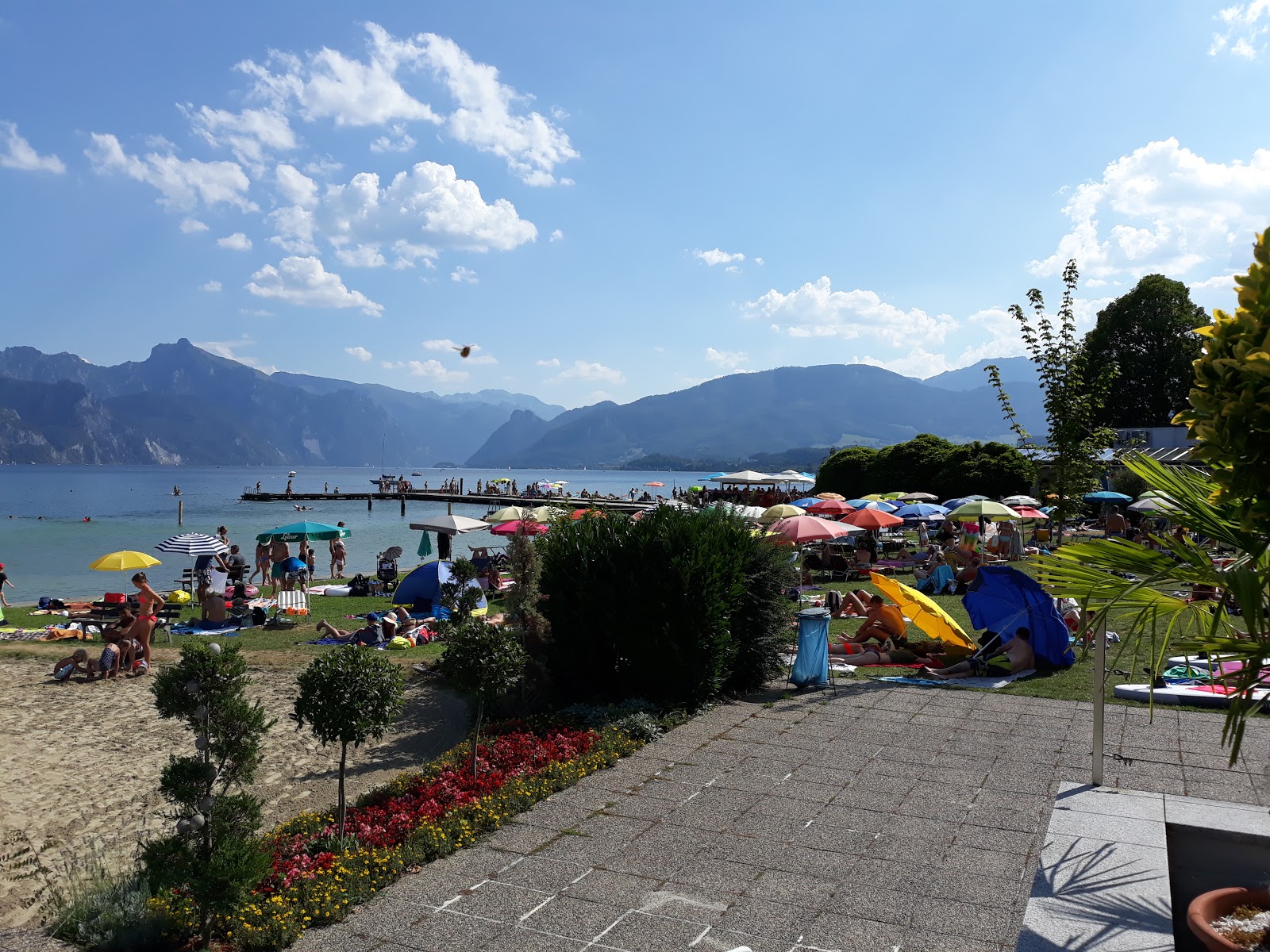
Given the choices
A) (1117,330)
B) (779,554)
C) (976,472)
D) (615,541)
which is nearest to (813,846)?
(615,541)

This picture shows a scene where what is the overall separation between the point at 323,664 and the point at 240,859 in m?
1.30

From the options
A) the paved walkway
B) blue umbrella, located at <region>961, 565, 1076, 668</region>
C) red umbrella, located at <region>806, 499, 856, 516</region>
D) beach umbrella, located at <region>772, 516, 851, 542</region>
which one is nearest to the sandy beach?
the paved walkway

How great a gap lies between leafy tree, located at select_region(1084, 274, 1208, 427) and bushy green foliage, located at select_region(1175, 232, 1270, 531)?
45.7 meters

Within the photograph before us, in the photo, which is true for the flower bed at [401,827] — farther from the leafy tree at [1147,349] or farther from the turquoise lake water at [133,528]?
the leafy tree at [1147,349]

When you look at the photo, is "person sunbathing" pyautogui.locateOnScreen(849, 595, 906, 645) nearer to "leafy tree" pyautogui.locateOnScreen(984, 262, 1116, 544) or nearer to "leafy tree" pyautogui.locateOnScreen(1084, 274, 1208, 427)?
"leafy tree" pyautogui.locateOnScreen(984, 262, 1116, 544)

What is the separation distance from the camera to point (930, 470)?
123 feet

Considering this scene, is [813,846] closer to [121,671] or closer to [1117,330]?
[121,671]

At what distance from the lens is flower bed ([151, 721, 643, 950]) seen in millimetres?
3943

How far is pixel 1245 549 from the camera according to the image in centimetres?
256

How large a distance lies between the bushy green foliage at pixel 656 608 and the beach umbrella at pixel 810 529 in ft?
Result: 20.4

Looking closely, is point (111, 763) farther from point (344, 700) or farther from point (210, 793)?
point (210, 793)

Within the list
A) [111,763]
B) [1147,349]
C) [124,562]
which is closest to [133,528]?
[124,562]

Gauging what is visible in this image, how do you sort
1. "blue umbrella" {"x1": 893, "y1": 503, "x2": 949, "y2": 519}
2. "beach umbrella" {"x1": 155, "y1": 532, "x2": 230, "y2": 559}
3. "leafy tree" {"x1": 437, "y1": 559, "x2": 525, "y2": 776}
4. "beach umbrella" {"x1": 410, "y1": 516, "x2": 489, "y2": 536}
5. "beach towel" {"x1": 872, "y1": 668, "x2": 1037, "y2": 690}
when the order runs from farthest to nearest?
"blue umbrella" {"x1": 893, "y1": 503, "x2": 949, "y2": 519}
"beach umbrella" {"x1": 410, "y1": 516, "x2": 489, "y2": 536}
"beach umbrella" {"x1": 155, "y1": 532, "x2": 230, "y2": 559}
"beach towel" {"x1": 872, "y1": 668, "x2": 1037, "y2": 690}
"leafy tree" {"x1": 437, "y1": 559, "x2": 525, "y2": 776}

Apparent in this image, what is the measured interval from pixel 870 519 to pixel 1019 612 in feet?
28.8
